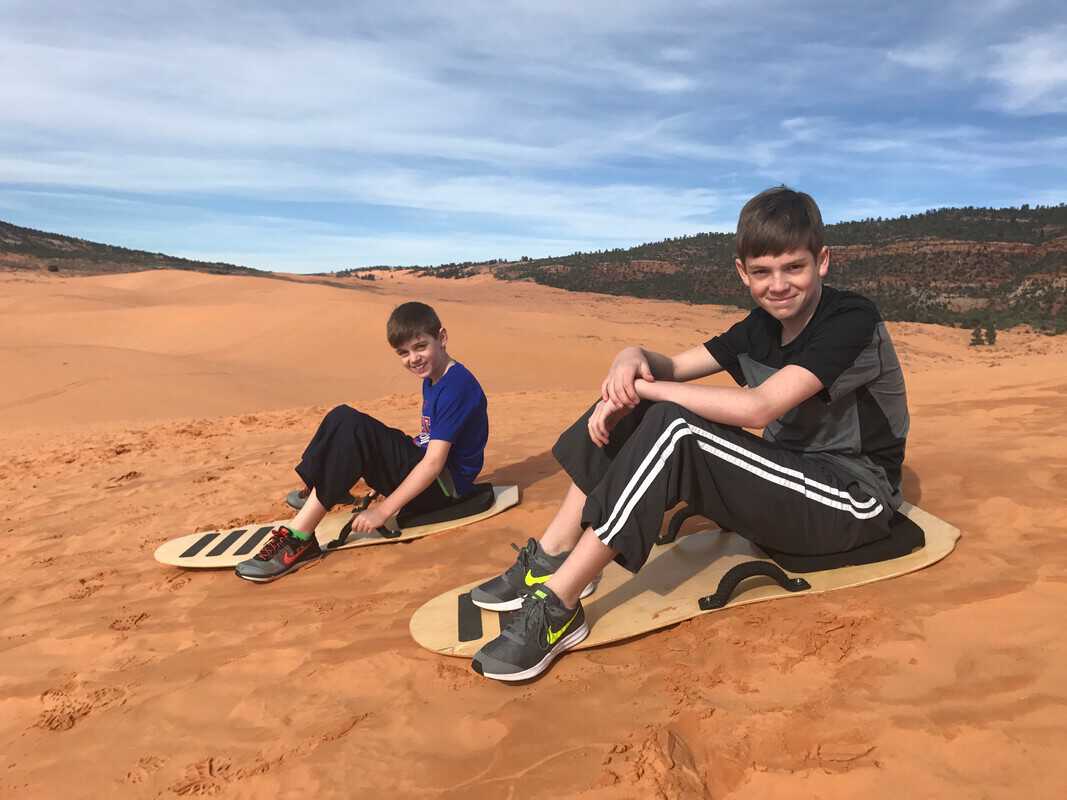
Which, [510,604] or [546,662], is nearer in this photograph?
[546,662]

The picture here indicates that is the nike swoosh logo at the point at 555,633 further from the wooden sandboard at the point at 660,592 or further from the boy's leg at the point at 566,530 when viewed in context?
the boy's leg at the point at 566,530

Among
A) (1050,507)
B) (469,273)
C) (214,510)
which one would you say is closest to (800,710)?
(1050,507)

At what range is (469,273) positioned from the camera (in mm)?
53500

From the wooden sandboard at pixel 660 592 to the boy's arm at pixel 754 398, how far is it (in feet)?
2.47

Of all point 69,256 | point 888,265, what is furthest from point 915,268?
point 69,256

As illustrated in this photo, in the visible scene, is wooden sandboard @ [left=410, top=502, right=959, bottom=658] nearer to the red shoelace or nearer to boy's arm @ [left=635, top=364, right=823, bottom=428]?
boy's arm @ [left=635, top=364, right=823, bottom=428]

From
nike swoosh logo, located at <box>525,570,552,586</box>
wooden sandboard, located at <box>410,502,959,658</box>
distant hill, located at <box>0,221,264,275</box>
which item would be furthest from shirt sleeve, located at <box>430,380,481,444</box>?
distant hill, located at <box>0,221,264,275</box>

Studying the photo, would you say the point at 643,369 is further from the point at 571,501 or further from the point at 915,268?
the point at 915,268

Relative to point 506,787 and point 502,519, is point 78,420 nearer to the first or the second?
point 502,519

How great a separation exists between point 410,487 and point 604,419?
1358 millimetres

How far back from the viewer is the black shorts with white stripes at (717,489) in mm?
2199

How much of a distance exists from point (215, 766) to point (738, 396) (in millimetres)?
2022

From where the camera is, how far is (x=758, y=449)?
2.29 meters

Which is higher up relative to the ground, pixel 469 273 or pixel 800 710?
pixel 469 273
